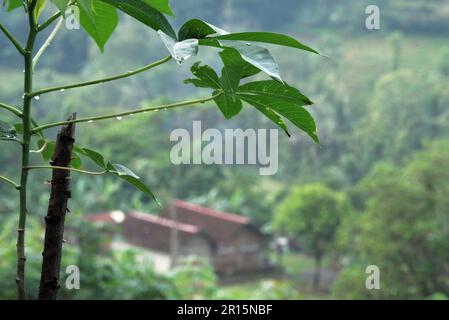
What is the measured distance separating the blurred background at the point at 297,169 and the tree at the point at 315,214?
14 mm

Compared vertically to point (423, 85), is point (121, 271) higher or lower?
lower

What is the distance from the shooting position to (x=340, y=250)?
6.57 m

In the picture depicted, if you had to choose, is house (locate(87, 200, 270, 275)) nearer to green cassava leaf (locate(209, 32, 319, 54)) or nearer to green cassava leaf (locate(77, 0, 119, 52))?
green cassava leaf (locate(77, 0, 119, 52))

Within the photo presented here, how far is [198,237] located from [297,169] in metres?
1.76

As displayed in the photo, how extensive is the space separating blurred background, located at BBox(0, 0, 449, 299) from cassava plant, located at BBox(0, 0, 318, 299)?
3.27 metres

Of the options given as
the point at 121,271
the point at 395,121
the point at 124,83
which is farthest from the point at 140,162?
the point at 121,271

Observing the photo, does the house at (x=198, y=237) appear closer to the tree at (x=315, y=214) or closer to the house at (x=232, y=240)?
the house at (x=232, y=240)

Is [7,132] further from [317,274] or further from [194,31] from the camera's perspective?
[317,274]

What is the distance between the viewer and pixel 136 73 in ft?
1.39

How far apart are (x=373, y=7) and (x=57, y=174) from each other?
163 centimetres

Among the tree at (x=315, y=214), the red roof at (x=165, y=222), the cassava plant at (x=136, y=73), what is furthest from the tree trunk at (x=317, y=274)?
the cassava plant at (x=136, y=73)

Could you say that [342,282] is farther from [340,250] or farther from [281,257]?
[281,257]

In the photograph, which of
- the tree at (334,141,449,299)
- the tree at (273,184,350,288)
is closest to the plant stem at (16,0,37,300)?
the tree at (334,141,449,299)

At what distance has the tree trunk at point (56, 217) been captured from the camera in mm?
471
